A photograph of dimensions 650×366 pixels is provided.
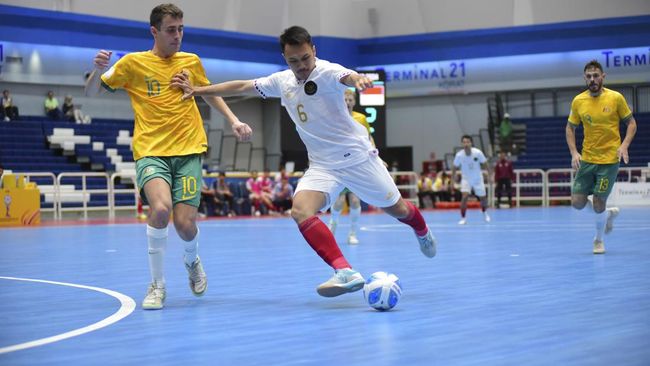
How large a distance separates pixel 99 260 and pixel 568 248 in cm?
617

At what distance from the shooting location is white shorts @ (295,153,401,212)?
7.96 meters

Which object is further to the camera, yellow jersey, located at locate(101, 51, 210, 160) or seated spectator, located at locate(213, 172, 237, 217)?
seated spectator, located at locate(213, 172, 237, 217)

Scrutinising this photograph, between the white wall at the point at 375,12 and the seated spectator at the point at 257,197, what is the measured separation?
9.32 meters

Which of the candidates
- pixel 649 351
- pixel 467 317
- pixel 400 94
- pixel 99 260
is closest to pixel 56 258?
pixel 99 260

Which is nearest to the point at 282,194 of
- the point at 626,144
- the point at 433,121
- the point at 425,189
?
the point at 425,189

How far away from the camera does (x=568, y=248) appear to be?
1315cm

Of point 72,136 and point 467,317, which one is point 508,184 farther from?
point 467,317

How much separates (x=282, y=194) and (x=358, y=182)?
2318 centimetres

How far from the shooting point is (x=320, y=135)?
7.96m

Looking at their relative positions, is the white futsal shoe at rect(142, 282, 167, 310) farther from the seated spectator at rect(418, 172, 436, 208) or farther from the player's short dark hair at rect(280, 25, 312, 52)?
the seated spectator at rect(418, 172, 436, 208)

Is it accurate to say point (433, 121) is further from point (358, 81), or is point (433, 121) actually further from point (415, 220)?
point (358, 81)

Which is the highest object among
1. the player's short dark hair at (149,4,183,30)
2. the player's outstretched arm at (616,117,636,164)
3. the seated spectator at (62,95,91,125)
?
the seated spectator at (62,95,91,125)

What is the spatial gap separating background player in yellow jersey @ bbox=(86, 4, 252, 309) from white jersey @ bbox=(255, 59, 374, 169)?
1.48 ft

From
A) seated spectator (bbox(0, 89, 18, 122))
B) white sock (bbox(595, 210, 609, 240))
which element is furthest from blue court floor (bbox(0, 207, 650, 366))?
seated spectator (bbox(0, 89, 18, 122))
